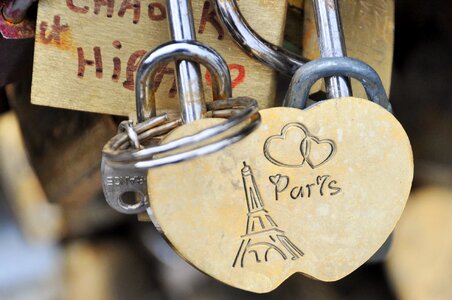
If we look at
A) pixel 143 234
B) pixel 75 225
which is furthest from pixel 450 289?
pixel 75 225

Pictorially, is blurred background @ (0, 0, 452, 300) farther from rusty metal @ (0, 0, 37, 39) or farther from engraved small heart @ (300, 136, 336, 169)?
engraved small heart @ (300, 136, 336, 169)

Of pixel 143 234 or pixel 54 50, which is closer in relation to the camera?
pixel 54 50

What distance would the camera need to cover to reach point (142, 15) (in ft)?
1.55

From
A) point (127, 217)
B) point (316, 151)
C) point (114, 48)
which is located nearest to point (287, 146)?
point (316, 151)

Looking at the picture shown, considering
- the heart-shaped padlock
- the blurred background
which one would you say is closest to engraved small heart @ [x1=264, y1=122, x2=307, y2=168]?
the heart-shaped padlock

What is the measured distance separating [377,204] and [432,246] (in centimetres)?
43

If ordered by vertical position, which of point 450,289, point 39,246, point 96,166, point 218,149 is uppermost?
point 218,149

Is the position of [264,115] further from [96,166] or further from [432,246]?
[432,246]

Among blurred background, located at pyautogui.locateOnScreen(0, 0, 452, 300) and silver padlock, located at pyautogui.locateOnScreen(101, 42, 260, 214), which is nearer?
silver padlock, located at pyautogui.locateOnScreen(101, 42, 260, 214)

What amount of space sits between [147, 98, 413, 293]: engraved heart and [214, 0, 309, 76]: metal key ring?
51 millimetres

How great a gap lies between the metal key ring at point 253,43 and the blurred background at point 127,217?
0.07 m

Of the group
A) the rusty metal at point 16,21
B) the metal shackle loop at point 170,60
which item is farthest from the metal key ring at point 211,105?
Result: the rusty metal at point 16,21

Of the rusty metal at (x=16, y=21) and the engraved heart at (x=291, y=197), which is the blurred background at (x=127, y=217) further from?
the engraved heart at (x=291, y=197)

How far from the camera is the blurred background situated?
60 centimetres
